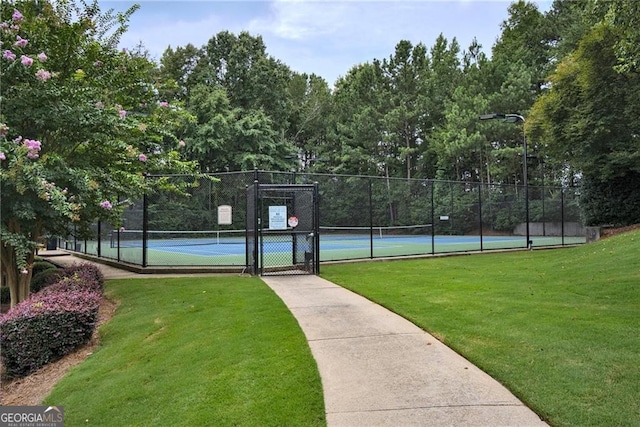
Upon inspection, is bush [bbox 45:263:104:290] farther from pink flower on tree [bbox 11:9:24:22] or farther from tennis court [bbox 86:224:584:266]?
pink flower on tree [bbox 11:9:24:22]

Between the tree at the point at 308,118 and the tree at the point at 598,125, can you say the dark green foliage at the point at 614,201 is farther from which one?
the tree at the point at 308,118

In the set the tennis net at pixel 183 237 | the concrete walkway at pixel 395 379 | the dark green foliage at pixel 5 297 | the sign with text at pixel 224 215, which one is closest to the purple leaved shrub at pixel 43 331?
the concrete walkway at pixel 395 379

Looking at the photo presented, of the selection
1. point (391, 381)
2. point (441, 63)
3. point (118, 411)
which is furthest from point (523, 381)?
point (441, 63)

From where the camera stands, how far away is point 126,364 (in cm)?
535

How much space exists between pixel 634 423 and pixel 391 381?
1749 millimetres

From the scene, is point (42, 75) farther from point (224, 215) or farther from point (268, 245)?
point (224, 215)

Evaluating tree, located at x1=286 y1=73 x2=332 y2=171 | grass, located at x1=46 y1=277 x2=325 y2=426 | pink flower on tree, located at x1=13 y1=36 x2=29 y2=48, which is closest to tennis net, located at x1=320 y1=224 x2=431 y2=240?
grass, located at x1=46 y1=277 x2=325 y2=426

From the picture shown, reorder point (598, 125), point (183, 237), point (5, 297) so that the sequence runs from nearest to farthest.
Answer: point (5, 297)
point (183, 237)
point (598, 125)

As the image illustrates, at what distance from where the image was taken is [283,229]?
10.9m

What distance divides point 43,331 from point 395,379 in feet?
14.9

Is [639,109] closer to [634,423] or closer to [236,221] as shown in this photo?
[236,221]

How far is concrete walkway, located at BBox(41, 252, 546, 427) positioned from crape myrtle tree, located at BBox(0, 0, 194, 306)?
384cm

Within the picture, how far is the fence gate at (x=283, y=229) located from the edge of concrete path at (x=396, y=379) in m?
4.37

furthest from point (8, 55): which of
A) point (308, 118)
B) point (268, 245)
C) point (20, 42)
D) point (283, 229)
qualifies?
point (308, 118)
